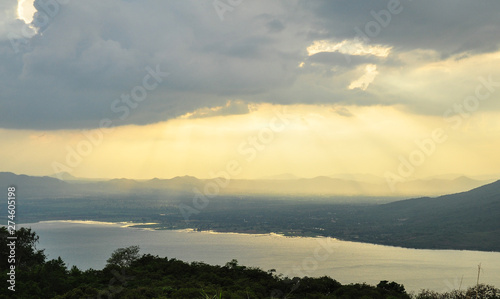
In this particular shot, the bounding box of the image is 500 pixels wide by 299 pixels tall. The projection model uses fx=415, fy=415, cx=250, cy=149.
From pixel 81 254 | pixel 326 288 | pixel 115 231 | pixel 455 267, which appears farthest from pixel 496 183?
pixel 326 288

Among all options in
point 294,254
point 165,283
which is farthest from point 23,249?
point 294,254

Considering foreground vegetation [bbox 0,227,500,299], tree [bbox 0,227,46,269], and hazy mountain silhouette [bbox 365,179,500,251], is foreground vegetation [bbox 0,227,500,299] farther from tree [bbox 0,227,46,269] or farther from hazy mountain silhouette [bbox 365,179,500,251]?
hazy mountain silhouette [bbox 365,179,500,251]

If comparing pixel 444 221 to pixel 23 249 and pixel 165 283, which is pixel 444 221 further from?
pixel 23 249

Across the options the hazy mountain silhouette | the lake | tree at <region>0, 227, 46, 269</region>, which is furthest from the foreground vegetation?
the hazy mountain silhouette

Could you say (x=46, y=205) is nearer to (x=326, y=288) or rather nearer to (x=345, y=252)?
(x=345, y=252)

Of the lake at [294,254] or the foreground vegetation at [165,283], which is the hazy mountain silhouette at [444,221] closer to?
the lake at [294,254]

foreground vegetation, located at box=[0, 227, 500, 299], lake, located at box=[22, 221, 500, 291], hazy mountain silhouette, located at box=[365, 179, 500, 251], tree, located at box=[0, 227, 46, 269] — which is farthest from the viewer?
hazy mountain silhouette, located at box=[365, 179, 500, 251]
